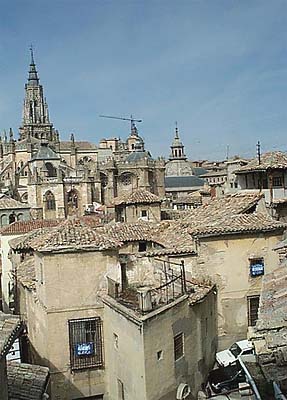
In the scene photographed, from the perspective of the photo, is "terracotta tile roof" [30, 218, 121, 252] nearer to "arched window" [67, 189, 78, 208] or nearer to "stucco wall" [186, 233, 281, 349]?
"stucco wall" [186, 233, 281, 349]

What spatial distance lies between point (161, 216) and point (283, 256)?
57.5ft

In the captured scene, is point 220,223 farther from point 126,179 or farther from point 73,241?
point 126,179

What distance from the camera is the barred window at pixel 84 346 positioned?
16.4 m

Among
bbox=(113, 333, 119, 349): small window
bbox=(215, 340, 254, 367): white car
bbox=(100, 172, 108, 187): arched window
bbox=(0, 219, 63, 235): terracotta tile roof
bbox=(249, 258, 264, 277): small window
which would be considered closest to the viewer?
bbox=(113, 333, 119, 349): small window

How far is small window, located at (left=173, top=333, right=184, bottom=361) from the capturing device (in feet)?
49.5

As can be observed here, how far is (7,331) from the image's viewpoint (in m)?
9.62

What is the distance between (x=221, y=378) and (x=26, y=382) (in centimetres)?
733

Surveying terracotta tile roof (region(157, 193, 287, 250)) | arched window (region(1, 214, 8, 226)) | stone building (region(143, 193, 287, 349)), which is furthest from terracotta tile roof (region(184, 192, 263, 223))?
arched window (region(1, 214, 8, 226))

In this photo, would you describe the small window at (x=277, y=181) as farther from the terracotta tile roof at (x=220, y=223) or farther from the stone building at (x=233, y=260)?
the stone building at (x=233, y=260)

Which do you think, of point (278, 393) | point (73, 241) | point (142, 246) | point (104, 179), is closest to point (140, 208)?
point (142, 246)

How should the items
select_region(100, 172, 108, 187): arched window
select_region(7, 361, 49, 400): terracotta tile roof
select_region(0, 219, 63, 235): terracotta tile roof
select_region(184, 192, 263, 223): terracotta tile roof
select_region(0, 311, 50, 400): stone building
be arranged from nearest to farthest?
select_region(0, 311, 50, 400): stone building → select_region(7, 361, 49, 400): terracotta tile roof → select_region(184, 192, 263, 223): terracotta tile roof → select_region(0, 219, 63, 235): terracotta tile roof → select_region(100, 172, 108, 187): arched window

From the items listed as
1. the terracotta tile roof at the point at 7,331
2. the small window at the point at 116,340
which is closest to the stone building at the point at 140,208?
the small window at the point at 116,340

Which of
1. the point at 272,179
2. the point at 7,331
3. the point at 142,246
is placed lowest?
the point at 7,331

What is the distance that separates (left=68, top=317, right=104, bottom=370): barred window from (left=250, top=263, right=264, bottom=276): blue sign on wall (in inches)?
247
